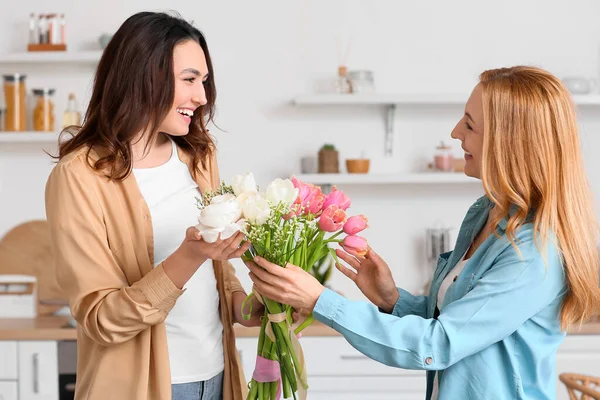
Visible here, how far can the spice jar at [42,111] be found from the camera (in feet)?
12.7

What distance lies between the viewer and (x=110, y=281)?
69.8 inches

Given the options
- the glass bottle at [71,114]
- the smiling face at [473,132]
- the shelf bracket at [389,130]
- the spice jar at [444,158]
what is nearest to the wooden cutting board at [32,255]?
the glass bottle at [71,114]

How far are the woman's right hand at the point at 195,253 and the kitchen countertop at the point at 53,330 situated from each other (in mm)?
1773

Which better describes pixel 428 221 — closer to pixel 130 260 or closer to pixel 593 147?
pixel 593 147

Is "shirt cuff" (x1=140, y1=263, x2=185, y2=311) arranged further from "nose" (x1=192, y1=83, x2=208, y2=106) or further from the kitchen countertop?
the kitchen countertop

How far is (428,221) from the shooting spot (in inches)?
161

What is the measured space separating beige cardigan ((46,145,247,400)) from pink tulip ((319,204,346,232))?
0.36m

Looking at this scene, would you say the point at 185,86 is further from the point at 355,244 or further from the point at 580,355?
the point at 580,355

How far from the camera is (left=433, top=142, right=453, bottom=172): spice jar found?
3900mm

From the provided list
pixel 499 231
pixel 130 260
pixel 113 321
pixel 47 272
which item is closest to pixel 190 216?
pixel 130 260

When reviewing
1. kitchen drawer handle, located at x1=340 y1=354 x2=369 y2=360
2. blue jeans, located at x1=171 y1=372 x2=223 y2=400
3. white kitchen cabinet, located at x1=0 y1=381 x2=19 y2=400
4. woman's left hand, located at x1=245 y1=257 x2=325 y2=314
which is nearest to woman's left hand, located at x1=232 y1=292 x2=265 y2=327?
blue jeans, located at x1=171 y1=372 x2=223 y2=400

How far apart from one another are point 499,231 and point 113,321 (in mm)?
858

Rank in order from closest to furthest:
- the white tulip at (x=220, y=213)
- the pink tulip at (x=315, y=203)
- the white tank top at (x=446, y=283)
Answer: the white tulip at (x=220, y=213) → the pink tulip at (x=315, y=203) → the white tank top at (x=446, y=283)

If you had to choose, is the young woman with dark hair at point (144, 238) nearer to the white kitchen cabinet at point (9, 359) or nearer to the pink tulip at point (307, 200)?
the pink tulip at point (307, 200)
